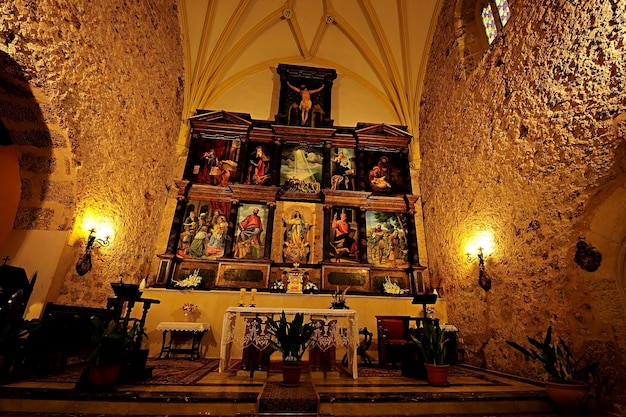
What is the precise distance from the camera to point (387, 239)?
28.7ft

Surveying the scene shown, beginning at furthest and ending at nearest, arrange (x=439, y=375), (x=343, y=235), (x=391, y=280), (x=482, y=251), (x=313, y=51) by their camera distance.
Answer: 1. (x=313, y=51)
2. (x=343, y=235)
3. (x=391, y=280)
4. (x=482, y=251)
5. (x=439, y=375)

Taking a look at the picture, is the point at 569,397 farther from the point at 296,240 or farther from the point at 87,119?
the point at 87,119

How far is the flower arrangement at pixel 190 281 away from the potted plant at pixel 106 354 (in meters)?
3.92

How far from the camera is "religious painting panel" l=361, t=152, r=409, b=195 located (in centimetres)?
931

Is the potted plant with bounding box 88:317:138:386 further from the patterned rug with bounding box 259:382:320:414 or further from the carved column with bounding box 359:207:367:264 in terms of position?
the carved column with bounding box 359:207:367:264

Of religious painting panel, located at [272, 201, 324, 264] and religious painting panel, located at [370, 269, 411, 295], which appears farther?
religious painting panel, located at [272, 201, 324, 264]

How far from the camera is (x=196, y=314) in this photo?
7145mm

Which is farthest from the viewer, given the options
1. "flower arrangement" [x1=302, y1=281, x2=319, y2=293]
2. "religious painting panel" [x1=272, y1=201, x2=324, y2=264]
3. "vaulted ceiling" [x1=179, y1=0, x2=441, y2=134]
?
"vaulted ceiling" [x1=179, y1=0, x2=441, y2=134]

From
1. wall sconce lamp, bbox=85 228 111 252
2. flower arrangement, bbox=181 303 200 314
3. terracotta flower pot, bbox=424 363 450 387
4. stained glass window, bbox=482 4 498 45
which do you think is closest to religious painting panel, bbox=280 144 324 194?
flower arrangement, bbox=181 303 200 314

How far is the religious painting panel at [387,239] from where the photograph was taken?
8.52m

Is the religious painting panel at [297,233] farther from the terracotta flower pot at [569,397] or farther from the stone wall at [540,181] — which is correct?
the terracotta flower pot at [569,397]

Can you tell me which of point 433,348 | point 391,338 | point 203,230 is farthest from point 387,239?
point 203,230

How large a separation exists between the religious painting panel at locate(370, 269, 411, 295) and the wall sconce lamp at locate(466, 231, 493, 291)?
84.0 inches

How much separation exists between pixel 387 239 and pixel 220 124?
6247mm
